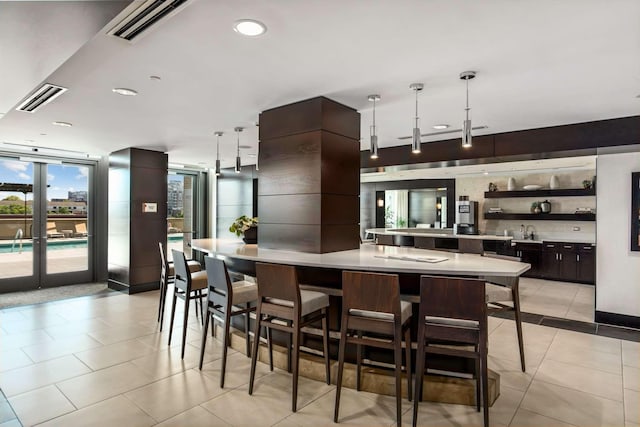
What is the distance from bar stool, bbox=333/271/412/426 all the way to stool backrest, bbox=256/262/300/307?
40cm

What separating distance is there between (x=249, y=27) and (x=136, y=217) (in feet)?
17.8

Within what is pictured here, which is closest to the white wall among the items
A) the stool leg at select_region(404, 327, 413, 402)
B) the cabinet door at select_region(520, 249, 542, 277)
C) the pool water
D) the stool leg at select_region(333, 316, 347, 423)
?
the cabinet door at select_region(520, 249, 542, 277)

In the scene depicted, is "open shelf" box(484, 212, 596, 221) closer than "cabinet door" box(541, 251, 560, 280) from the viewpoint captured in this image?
No

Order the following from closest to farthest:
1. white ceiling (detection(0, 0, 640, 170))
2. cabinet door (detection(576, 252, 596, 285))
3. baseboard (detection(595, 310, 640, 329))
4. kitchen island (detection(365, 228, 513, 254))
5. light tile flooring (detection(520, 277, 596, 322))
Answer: white ceiling (detection(0, 0, 640, 170))
baseboard (detection(595, 310, 640, 329))
light tile flooring (detection(520, 277, 596, 322))
kitchen island (detection(365, 228, 513, 254))
cabinet door (detection(576, 252, 596, 285))

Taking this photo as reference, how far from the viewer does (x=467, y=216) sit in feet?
32.1

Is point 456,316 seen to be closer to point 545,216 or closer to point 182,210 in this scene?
point 545,216

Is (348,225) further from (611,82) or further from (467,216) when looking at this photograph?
(467,216)

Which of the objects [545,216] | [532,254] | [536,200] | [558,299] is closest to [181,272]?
[558,299]

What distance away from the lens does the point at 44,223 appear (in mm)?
7141

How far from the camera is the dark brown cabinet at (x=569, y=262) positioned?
25.3 ft

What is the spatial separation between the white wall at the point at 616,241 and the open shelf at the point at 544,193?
393cm

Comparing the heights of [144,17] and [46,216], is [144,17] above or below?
above

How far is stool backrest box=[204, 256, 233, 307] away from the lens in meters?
3.18

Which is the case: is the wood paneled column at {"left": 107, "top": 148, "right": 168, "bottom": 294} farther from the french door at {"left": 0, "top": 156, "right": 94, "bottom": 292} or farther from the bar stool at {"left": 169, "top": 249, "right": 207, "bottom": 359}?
the bar stool at {"left": 169, "top": 249, "right": 207, "bottom": 359}
